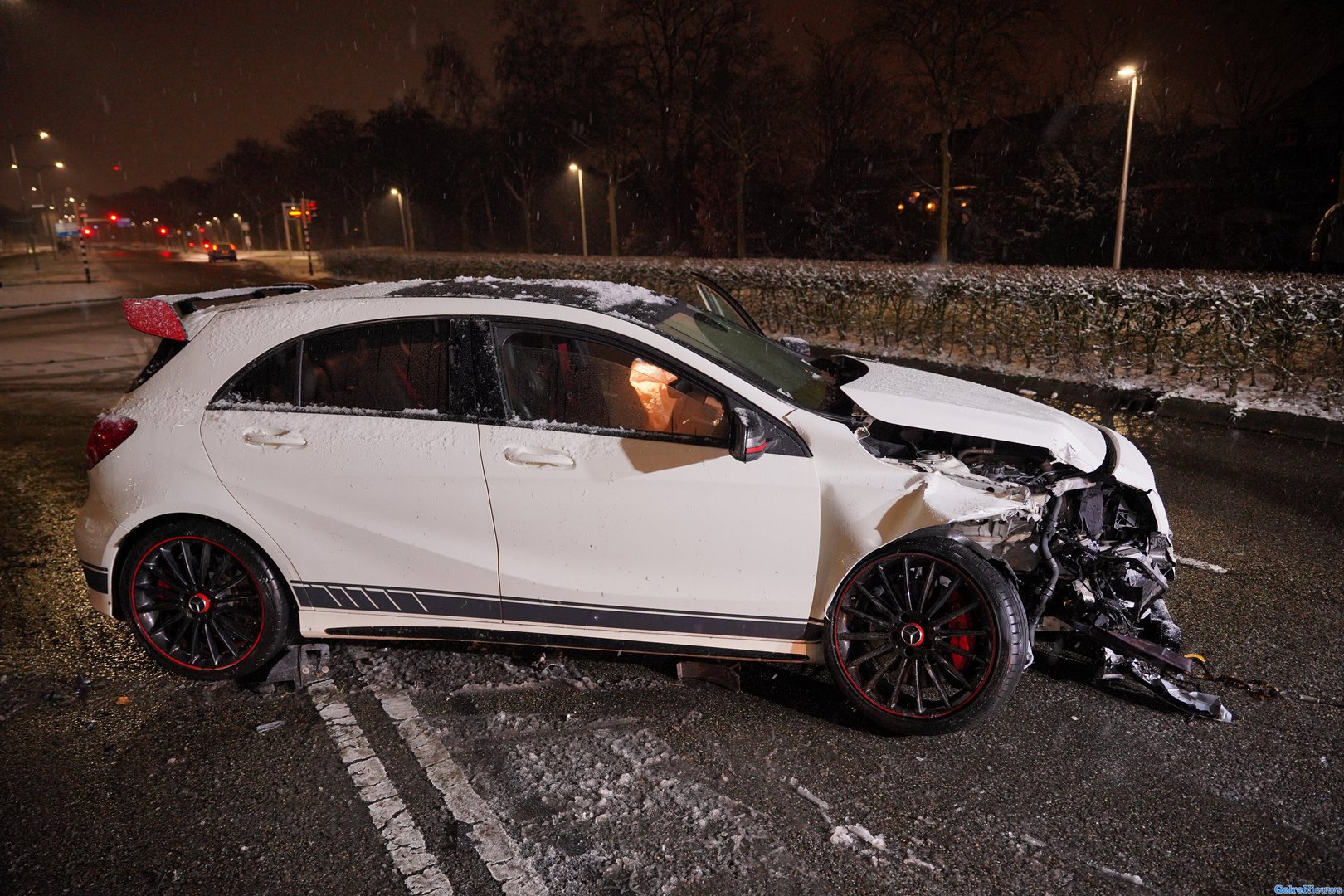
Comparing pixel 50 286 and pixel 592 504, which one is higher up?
pixel 50 286

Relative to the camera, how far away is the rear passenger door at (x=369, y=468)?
3426 mm

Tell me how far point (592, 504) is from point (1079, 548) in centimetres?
193

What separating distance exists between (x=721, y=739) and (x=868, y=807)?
607 millimetres

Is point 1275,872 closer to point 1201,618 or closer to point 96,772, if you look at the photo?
point 1201,618

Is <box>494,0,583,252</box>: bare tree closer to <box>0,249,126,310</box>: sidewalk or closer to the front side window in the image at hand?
<box>0,249,126,310</box>: sidewalk

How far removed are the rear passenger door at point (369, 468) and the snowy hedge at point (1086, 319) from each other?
28.8ft

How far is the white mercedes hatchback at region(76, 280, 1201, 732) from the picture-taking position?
3.23 m

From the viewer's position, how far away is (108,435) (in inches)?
146

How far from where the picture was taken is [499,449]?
3.36 m

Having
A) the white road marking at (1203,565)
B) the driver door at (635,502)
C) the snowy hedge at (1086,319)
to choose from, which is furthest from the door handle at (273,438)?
the snowy hedge at (1086,319)

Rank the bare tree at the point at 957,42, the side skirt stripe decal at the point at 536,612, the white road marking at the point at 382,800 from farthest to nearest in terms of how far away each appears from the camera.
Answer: the bare tree at the point at 957,42 → the side skirt stripe decal at the point at 536,612 → the white road marking at the point at 382,800

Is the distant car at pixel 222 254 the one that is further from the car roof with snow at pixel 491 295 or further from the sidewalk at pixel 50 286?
the car roof with snow at pixel 491 295

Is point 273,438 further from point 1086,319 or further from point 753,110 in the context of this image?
point 753,110

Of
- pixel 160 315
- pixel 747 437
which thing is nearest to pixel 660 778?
pixel 747 437
